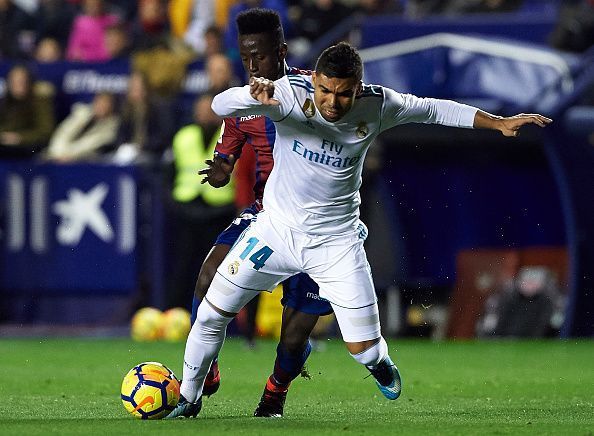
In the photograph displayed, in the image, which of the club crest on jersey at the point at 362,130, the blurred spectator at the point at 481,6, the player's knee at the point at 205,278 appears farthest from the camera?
the blurred spectator at the point at 481,6

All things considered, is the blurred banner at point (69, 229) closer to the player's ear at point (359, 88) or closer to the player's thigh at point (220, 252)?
the player's thigh at point (220, 252)

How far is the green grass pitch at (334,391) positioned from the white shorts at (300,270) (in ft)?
1.84

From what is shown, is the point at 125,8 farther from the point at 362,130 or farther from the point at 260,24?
the point at 362,130

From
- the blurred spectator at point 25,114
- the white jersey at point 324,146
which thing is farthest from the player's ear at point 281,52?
the blurred spectator at point 25,114

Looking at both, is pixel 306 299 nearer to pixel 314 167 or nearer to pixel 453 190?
pixel 314 167

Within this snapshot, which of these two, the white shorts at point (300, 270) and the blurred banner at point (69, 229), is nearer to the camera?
the white shorts at point (300, 270)

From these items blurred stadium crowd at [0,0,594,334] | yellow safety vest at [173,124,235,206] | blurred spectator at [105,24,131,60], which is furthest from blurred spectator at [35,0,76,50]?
yellow safety vest at [173,124,235,206]

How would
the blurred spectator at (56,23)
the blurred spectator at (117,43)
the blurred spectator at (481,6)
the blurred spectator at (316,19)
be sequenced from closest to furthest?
the blurred spectator at (481,6)
the blurred spectator at (316,19)
the blurred spectator at (117,43)
the blurred spectator at (56,23)

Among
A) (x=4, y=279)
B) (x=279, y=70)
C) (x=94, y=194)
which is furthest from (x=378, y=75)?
(x=279, y=70)

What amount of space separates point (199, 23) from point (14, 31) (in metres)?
2.56

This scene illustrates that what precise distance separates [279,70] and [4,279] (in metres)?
→ 8.16

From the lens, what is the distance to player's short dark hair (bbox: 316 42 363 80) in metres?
7.29

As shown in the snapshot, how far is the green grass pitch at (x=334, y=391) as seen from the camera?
741 cm

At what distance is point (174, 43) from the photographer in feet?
58.0
